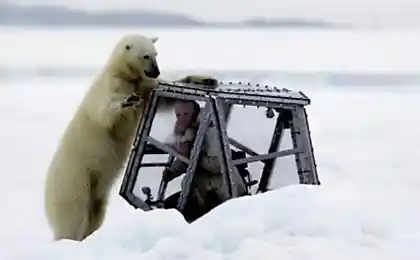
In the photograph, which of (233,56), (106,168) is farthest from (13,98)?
(106,168)

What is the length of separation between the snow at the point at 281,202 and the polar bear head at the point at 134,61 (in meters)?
0.46

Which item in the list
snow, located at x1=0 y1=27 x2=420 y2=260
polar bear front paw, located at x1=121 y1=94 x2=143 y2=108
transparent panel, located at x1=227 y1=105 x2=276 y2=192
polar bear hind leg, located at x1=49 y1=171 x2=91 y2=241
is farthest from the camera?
polar bear hind leg, located at x1=49 y1=171 x2=91 y2=241

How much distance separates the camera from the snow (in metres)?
1.61

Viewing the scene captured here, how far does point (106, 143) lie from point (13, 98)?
3.53 metres

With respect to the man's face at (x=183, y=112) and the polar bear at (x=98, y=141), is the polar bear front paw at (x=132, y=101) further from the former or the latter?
the man's face at (x=183, y=112)

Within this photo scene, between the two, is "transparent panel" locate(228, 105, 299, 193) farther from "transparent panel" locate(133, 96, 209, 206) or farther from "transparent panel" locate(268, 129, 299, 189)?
"transparent panel" locate(133, 96, 209, 206)

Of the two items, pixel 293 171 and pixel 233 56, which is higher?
pixel 233 56

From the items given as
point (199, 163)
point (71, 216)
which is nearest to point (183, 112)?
point (199, 163)

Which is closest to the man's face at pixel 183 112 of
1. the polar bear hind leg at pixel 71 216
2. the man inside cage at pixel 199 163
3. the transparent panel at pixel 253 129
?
the man inside cage at pixel 199 163

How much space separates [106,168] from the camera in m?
2.56

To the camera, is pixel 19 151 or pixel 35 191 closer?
pixel 35 191

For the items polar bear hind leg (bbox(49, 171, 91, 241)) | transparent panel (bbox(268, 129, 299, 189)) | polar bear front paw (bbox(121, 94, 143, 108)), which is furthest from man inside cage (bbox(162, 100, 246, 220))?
polar bear hind leg (bbox(49, 171, 91, 241))

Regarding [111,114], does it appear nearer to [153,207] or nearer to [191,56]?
[153,207]

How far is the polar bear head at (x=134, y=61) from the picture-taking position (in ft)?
7.97
